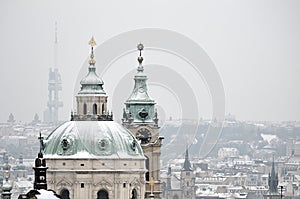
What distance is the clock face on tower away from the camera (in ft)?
333

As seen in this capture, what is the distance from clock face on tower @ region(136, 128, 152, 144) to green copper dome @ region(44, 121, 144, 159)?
1176 cm

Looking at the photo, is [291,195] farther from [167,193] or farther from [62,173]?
[62,173]

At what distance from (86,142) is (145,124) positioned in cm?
1363

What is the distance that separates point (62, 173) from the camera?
88.3 m

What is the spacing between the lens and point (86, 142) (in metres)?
88.8

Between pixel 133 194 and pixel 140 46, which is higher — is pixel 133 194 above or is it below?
below

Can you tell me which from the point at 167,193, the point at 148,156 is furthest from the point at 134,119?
the point at 167,193


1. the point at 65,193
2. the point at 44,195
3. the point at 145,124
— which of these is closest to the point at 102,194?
the point at 65,193

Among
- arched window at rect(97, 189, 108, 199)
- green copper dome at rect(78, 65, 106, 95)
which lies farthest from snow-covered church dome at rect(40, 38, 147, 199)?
green copper dome at rect(78, 65, 106, 95)

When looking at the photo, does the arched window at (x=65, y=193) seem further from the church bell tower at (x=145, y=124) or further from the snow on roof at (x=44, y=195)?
the snow on roof at (x=44, y=195)

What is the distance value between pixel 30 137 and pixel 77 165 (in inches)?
4346

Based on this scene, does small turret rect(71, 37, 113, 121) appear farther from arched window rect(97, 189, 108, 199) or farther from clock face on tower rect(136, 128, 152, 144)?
clock face on tower rect(136, 128, 152, 144)

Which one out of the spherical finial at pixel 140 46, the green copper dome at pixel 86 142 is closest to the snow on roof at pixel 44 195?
the green copper dome at pixel 86 142

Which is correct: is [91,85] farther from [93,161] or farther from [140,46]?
[140,46]
